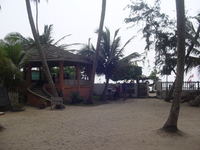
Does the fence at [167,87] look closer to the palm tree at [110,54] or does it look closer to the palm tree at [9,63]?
the palm tree at [110,54]

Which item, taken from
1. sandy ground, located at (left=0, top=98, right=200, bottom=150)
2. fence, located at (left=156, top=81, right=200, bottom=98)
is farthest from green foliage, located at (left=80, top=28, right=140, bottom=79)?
sandy ground, located at (left=0, top=98, right=200, bottom=150)

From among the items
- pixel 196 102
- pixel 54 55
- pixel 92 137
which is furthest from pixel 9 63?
pixel 196 102

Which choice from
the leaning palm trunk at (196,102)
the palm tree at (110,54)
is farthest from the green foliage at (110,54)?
the leaning palm trunk at (196,102)

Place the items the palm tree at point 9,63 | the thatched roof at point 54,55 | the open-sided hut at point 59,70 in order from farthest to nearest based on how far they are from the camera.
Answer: the open-sided hut at point 59,70
the thatched roof at point 54,55
the palm tree at point 9,63

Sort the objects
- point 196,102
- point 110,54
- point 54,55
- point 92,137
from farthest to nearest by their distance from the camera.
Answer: point 110,54 → point 54,55 → point 196,102 → point 92,137

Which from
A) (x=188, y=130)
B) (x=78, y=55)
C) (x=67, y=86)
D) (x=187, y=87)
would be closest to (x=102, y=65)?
(x=78, y=55)

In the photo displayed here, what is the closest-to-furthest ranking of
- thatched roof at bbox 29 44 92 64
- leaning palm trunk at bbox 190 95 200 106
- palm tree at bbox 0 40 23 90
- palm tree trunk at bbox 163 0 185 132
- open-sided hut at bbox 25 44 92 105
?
palm tree trunk at bbox 163 0 185 132
palm tree at bbox 0 40 23 90
leaning palm trunk at bbox 190 95 200 106
thatched roof at bbox 29 44 92 64
open-sided hut at bbox 25 44 92 105

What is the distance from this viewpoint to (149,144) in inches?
252

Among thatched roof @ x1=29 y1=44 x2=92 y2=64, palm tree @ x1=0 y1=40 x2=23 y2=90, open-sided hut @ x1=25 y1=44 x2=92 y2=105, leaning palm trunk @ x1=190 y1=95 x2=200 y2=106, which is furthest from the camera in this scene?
open-sided hut @ x1=25 y1=44 x2=92 y2=105

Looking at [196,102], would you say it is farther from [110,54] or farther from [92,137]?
[92,137]

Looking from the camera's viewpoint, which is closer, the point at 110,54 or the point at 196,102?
the point at 196,102

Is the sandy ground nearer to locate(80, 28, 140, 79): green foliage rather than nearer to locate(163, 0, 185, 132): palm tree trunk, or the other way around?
locate(163, 0, 185, 132): palm tree trunk

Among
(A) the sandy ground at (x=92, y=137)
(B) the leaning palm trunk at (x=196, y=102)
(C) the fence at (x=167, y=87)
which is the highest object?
(C) the fence at (x=167, y=87)

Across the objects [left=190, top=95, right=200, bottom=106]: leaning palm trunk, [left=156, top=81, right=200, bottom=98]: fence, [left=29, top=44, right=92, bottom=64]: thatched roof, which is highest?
[left=29, top=44, right=92, bottom=64]: thatched roof
